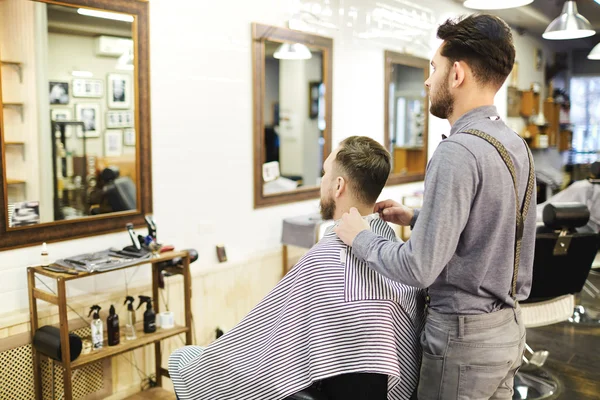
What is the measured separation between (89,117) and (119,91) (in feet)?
0.69

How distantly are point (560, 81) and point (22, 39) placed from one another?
8873 millimetres

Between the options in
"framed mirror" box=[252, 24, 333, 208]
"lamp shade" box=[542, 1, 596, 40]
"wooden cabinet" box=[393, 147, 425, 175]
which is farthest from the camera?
"wooden cabinet" box=[393, 147, 425, 175]

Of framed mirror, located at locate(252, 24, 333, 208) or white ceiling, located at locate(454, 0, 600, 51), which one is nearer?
framed mirror, located at locate(252, 24, 333, 208)

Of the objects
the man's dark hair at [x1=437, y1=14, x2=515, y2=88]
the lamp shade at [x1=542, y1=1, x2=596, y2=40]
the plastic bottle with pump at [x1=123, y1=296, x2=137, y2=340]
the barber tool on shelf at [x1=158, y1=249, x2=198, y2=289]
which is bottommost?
the plastic bottle with pump at [x1=123, y1=296, x2=137, y2=340]

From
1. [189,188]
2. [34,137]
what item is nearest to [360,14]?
[189,188]

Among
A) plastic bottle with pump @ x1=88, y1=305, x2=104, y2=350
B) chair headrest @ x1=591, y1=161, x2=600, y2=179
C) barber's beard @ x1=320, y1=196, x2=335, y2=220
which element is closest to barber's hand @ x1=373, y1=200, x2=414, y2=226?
barber's beard @ x1=320, y1=196, x2=335, y2=220

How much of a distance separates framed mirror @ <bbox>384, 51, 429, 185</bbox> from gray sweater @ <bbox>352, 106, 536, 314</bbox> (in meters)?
3.51

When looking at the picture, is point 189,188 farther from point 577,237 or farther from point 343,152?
point 577,237

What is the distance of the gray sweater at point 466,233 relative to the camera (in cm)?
120

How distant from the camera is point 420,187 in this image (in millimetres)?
5422

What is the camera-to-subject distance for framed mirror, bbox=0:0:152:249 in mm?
2379

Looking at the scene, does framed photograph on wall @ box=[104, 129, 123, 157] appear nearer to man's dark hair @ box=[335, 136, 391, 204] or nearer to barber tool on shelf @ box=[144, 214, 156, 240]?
barber tool on shelf @ box=[144, 214, 156, 240]

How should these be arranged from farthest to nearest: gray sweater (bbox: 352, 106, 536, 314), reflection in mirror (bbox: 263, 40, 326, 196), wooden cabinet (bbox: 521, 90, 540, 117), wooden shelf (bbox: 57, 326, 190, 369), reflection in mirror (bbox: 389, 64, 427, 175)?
wooden cabinet (bbox: 521, 90, 540, 117) < reflection in mirror (bbox: 389, 64, 427, 175) < reflection in mirror (bbox: 263, 40, 326, 196) < wooden shelf (bbox: 57, 326, 190, 369) < gray sweater (bbox: 352, 106, 536, 314)

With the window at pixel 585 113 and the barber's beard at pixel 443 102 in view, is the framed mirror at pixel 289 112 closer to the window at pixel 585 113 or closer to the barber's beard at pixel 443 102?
the barber's beard at pixel 443 102
